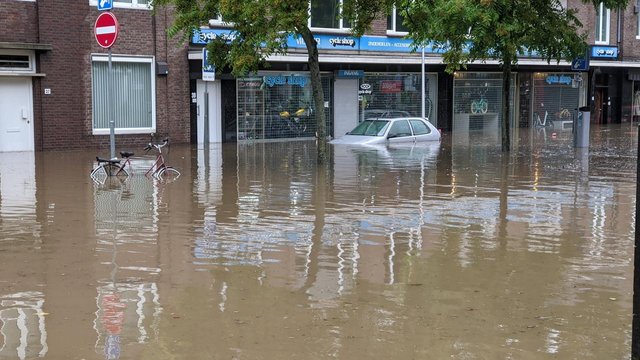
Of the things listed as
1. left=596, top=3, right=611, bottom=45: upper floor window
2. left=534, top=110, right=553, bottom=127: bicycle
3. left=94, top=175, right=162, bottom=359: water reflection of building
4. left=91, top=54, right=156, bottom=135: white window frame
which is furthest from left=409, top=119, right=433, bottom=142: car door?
left=596, top=3, right=611, bottom=45: upper floor window

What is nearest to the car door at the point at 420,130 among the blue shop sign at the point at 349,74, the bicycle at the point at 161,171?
the blue shop sign at the point at 349,74

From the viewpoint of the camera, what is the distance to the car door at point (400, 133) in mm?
23127

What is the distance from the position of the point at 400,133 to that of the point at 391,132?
0.35 metres

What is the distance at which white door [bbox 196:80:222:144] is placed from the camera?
27.1 m

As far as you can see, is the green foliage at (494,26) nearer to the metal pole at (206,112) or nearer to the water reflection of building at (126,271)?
the water reflection of building at (126,271)

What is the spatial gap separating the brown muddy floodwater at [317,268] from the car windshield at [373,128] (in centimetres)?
732

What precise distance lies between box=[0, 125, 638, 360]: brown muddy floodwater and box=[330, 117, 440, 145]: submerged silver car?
7.11 meters

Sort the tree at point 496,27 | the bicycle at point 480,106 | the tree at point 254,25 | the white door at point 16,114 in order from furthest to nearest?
the bicycle at point 480,106 → the white door at point 16,114 → the tree at point 496,27 → the tree at point 254,25

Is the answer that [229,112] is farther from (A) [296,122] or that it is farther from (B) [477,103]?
(B) [477,103]

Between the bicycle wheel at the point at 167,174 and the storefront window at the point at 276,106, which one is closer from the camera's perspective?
the bicycle wheel at the point at 167,174

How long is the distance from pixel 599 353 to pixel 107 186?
429 inches

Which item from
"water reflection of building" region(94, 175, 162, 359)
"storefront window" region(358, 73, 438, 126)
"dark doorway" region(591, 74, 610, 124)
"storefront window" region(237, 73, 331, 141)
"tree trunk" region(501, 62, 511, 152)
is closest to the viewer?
"water reflection of building" region(94, 175, 162, 359)

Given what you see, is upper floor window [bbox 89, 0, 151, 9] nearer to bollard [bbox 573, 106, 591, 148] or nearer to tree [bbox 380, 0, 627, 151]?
tree [bbox 380, 0, 627, 151]

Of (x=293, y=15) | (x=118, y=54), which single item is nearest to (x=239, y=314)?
(x=293, y=15)
